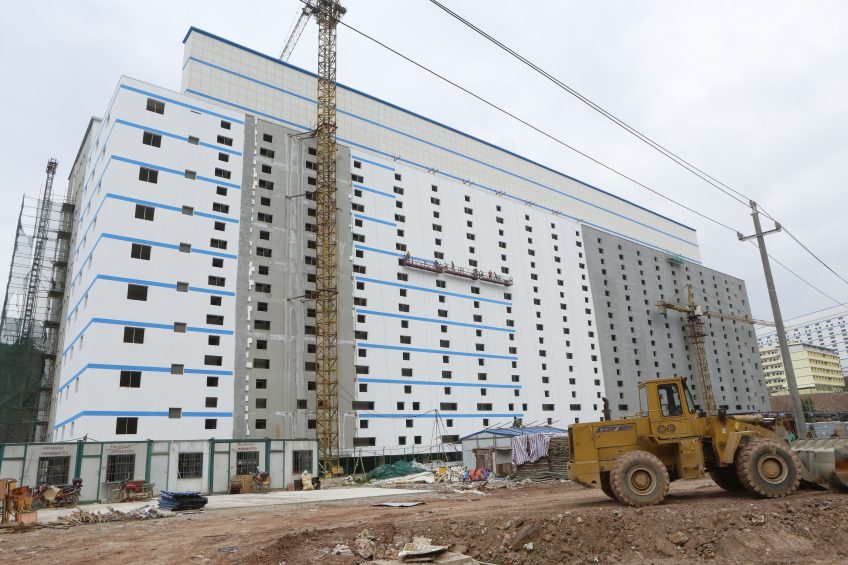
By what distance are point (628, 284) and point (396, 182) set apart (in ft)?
131

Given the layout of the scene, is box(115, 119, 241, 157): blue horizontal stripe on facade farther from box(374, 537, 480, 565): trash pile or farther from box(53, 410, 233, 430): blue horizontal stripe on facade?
box(374, 537, 480, 565): trash pile

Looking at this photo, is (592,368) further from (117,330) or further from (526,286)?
(117,330)

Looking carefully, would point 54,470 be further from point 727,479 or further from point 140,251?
point 727,479

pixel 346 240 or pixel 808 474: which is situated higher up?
pixel 346 240

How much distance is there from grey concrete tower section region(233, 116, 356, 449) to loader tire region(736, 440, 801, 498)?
3550 cm

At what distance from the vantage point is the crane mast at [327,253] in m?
45.4

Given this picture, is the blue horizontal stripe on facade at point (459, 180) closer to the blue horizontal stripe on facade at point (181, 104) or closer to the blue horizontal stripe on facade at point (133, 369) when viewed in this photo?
the blue horizontal stripe on facade at point (181, 104)

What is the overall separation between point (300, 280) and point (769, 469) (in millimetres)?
39989

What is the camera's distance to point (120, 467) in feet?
93.1

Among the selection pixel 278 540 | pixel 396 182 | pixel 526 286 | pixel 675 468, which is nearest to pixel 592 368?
pixel 526 286

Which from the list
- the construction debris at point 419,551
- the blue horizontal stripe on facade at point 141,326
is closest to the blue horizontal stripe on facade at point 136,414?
the blue horizontal stripe on facade at point 141,326

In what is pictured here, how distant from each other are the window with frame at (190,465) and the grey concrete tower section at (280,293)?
33.8 feet

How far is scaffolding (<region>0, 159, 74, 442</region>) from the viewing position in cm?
4828

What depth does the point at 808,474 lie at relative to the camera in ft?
45.4
